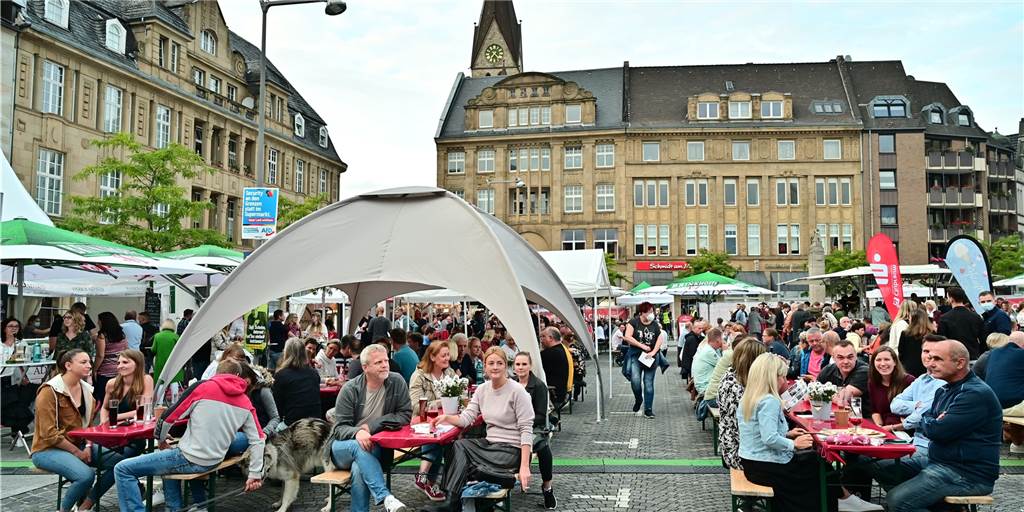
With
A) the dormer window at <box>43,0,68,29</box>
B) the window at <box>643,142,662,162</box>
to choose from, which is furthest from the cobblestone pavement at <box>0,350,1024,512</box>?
the window at <box>643,142,662,162</box>

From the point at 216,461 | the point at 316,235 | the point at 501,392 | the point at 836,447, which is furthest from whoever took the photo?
the point at 316,235

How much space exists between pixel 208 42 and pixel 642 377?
35156 mm

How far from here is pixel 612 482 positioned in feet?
28.6

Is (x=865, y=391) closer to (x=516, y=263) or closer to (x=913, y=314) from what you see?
(x=913, y=314)

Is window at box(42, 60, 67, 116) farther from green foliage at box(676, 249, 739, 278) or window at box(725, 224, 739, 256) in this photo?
window at box(725, 224, 739, 256)

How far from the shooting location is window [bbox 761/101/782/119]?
5628 cm

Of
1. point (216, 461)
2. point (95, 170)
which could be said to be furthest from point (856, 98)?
point (216, 461)

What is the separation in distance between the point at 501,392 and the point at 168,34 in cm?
3595

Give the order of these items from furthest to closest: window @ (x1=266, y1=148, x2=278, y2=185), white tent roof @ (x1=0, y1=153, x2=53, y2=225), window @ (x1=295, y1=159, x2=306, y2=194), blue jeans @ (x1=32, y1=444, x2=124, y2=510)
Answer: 1. window @ (x1=295, y1=159, x2=306, y2=194)
2. window @ (x1=266, y1=148, x2=278, y2=185)
3. white tent roof @ (x1=0, y1=153, x2=53, y2=225)
4. blue jeans @ (x1=32, y1=444, x2=124, y2=510)

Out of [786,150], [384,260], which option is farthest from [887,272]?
A: [786,150]

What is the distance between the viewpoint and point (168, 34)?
122 feet

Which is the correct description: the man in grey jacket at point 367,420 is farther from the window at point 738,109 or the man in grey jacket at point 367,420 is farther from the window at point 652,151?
the window at point 738,109

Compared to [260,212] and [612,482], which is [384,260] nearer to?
[612,482]

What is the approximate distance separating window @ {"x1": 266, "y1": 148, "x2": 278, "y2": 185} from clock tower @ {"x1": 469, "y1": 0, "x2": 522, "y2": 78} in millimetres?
29794
